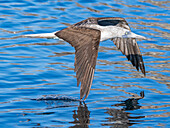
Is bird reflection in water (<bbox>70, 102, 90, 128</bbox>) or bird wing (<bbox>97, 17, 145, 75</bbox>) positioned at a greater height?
bird wing (<bbox>97, 17, 145, 75</bbox>)

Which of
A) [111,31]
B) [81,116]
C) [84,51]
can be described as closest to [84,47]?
[84,51]

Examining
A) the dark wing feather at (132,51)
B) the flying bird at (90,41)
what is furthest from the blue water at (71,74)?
the flying bird at (90,41)

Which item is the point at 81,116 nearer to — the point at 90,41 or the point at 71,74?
the point at 90,41

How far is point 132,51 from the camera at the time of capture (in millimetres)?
9117

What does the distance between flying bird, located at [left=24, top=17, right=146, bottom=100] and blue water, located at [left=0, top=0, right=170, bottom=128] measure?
1.49 ft

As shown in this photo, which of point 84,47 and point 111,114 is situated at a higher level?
point 84,47

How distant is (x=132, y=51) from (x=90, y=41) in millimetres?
1941

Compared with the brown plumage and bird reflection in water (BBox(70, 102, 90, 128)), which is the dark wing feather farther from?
bird reflection in water (BBox(70, 102, 90, 128))

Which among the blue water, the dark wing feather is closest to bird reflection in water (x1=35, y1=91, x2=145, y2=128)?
the blue water

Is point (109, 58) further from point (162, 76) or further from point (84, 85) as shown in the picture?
point (84, 85)

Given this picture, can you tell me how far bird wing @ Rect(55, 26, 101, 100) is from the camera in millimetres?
6977

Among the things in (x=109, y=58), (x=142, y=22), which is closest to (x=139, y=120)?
(x=109, y=58)

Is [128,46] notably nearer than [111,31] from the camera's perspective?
No

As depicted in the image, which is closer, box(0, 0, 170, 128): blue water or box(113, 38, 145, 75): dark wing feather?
box(0, 0, 170, 128): blue water
